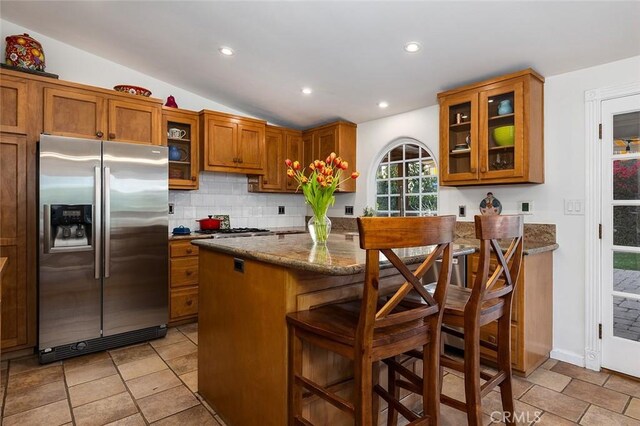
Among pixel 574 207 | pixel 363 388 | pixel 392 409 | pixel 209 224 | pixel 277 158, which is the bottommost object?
pixel 392 409

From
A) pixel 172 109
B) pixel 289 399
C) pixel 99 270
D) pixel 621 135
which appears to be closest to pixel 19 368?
pixel 99 270

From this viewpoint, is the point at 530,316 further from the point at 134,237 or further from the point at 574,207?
the point at 134,237

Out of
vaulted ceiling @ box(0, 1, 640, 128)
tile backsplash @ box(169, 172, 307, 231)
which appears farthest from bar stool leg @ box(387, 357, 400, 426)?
tile backsplash @ box(169, 172, 307, 231)

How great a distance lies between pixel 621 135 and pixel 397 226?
8.12 ft

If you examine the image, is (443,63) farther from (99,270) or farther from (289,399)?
(99,270)

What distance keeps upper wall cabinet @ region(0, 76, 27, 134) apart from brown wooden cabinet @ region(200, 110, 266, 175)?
158cm

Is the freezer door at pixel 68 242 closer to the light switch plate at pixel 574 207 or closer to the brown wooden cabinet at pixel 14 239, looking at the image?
the brown wooden cabinet at pixel 14 239

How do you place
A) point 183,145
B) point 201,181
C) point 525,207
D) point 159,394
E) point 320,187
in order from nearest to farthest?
point 320,187, point 159,394, point 525,207, point 183,145, point 201,181

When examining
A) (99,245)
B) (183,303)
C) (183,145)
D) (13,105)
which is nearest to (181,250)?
(183,303)

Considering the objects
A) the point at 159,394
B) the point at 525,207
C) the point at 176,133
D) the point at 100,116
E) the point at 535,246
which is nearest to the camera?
the point at 159,394

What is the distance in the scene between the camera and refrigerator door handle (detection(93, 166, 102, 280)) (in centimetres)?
282

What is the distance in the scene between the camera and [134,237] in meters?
3.03

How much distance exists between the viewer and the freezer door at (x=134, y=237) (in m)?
2.91

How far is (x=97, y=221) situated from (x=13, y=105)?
112 cm
